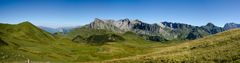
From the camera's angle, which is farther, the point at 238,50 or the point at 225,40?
the point at 225,40

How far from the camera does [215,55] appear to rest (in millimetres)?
42250

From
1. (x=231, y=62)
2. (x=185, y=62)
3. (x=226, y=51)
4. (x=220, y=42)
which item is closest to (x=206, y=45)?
(x=220, y=42)

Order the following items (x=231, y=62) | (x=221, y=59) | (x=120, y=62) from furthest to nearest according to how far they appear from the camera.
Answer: (x=120, y=62), (x=221, y=59), (x=231, y=62)

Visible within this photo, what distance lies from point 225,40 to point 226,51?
10.8 m

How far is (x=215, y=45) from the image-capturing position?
52500 millimetres

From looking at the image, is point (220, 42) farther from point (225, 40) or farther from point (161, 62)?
point (161, 62)

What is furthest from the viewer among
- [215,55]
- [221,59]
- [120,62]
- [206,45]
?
[206,45]

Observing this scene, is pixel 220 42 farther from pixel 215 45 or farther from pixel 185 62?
pixel 185 62

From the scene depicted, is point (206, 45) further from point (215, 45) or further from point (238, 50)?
point (238, 50)

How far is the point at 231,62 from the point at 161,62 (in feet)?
30.3

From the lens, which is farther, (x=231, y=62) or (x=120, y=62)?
(x=120, y=62)

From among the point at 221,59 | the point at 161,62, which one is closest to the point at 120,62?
the point at 161,62

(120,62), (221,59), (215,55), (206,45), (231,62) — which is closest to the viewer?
(231,62)

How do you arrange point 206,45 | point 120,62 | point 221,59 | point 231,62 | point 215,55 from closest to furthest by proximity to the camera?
point 231,62
point 221,59
point 215,55
point 120,62
point 206,45
